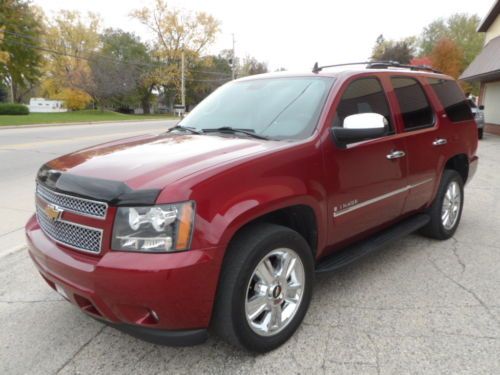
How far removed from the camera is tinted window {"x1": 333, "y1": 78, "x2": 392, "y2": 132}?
3.20m

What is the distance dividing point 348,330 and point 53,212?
208 cm

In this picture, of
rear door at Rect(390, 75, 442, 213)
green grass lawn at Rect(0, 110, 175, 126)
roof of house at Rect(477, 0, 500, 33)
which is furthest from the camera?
green grass lawn at Rect(0, 110, 175, 126)

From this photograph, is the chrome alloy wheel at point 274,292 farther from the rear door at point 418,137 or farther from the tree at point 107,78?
the tree at point 107,78

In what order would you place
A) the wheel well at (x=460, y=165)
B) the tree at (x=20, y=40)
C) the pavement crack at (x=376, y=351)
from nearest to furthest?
the pavement crack at (x=376, y=351)
the wheel well at (x=460, y=165)
the tree at (x=20, y=40)

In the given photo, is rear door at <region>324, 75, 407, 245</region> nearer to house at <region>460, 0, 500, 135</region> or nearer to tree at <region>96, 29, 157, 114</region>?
house at <region>460, 0, 500, 135</region>

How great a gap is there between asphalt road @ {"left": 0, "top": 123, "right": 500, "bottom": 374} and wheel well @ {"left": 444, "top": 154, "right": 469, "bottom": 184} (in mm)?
1021

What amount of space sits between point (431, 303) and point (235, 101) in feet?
7.69

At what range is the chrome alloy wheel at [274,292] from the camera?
2520 mm

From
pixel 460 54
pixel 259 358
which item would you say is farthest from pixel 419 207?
pixel 460 54

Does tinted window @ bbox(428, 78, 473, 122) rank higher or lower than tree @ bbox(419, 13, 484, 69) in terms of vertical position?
lower

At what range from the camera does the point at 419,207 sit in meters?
4.18

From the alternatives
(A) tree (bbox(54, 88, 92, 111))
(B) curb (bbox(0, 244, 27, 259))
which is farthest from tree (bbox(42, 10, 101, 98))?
(B) curb (bbox(0, 244, 27, 259))

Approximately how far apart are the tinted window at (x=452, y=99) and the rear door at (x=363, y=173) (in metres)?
1.21

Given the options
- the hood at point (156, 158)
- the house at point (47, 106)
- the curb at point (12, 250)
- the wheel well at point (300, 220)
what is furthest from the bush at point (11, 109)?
the wheel well at point (300, 220)
